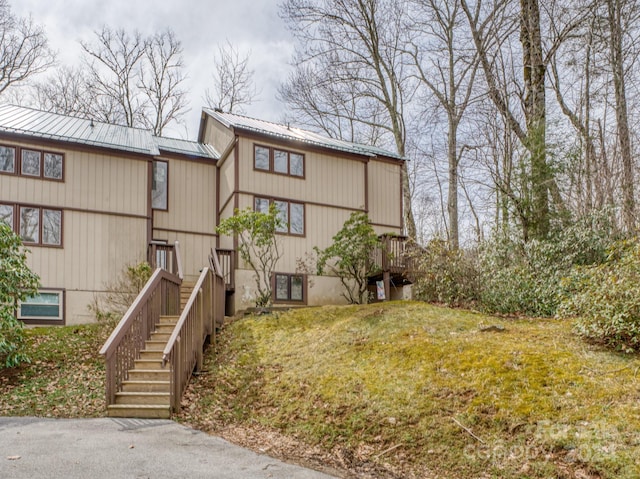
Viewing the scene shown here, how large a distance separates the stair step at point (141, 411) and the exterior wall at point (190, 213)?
910cm

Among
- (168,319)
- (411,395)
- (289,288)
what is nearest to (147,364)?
(168,319)

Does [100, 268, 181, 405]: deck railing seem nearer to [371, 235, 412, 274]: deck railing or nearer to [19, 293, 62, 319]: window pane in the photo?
[19, 293, 62, 319]: window pane

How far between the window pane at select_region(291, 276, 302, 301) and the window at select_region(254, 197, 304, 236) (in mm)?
1383

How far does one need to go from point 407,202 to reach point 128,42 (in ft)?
50.1

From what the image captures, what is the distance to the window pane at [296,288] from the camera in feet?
53.8

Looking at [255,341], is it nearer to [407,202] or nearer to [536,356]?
[536,356]

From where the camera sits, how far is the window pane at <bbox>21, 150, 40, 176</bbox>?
14508 mm

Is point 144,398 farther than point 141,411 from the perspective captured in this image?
Yes

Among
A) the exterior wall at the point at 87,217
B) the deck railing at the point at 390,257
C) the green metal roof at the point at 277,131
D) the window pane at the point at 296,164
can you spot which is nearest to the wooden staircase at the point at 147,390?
the exterior wall at the point at 87,217

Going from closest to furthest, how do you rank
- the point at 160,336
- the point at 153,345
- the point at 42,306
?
the point at 153,345 → the point at 160,336 → the point at 42,306

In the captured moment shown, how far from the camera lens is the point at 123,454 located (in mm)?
5816

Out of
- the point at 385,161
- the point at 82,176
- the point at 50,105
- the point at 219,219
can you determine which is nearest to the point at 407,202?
the point at 385,161

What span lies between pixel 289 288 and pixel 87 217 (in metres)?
5.98

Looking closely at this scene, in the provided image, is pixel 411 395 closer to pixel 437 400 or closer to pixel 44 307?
pixel 437 400
